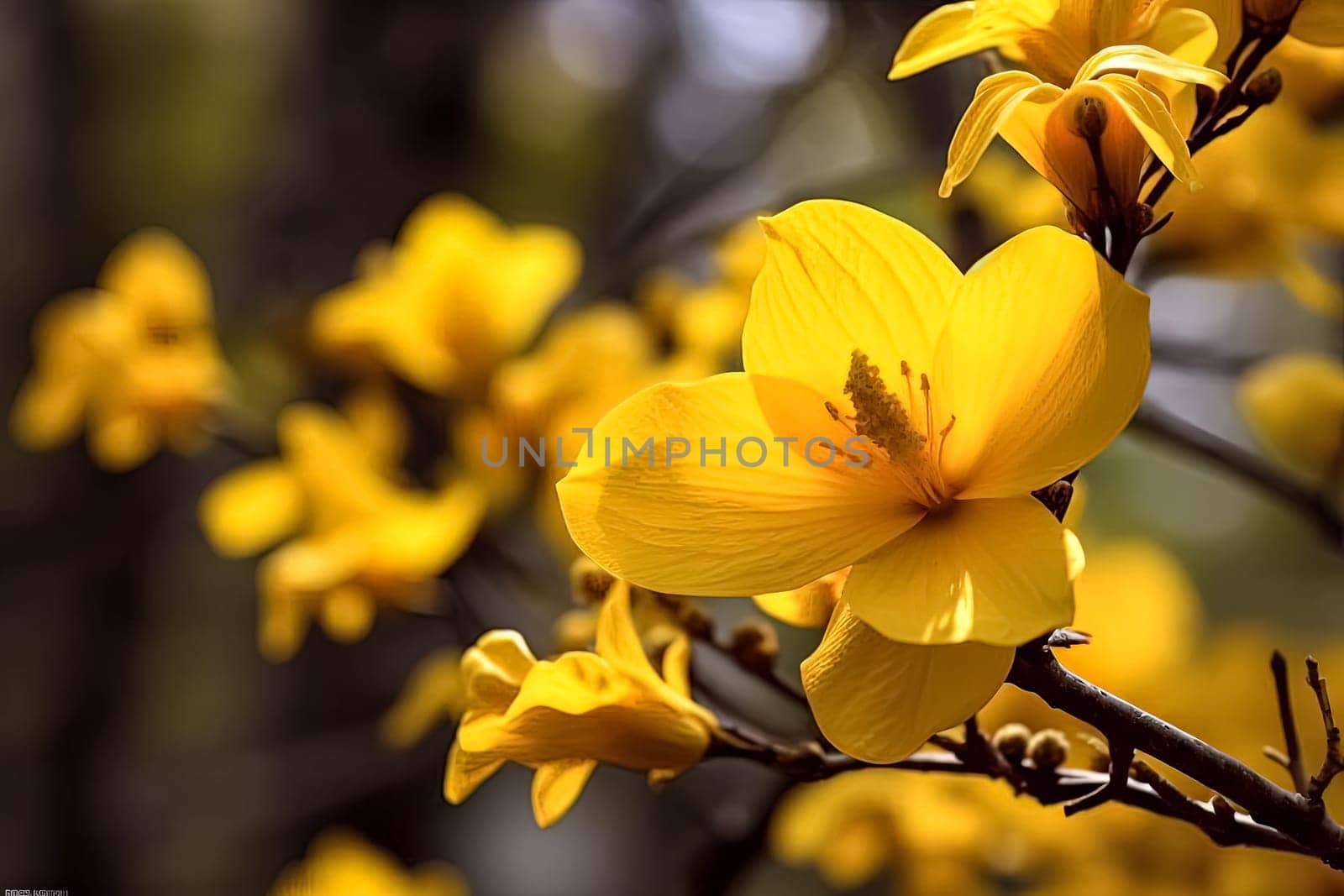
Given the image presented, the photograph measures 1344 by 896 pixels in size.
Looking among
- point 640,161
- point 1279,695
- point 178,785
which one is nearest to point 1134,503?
point 640,161

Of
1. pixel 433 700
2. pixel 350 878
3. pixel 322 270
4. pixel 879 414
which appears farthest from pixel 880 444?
pixel 322 270

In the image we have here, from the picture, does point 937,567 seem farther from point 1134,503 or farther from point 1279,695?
point 1134,503

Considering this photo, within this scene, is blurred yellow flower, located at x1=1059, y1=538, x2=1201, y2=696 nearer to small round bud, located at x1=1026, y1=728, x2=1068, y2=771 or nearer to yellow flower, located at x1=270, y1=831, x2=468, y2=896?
small round bud, located at x1=1026, y1=728, x2=1068, y2=771

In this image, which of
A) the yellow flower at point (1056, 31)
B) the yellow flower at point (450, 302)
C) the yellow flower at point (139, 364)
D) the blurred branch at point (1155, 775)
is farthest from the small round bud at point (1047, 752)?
the yellow flower at point (139, 364)

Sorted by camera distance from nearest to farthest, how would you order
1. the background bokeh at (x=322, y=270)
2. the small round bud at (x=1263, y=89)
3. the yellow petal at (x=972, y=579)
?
the yellow petal at (x=972, y=579) → the small round bud at (x=1263, y=89) → the background bokeh at (x=322, y=270)

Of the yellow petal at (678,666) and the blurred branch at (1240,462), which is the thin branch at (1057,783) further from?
the blurred branch at (1240,462)

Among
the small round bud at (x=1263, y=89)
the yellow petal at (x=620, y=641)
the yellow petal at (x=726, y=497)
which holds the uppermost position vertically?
the small round bud at (x=1263, y=89)

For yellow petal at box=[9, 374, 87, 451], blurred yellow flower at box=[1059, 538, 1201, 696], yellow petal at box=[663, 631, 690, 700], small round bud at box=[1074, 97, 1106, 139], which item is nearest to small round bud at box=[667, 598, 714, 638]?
yellow petal at box=[663, 631, 690, 700]
